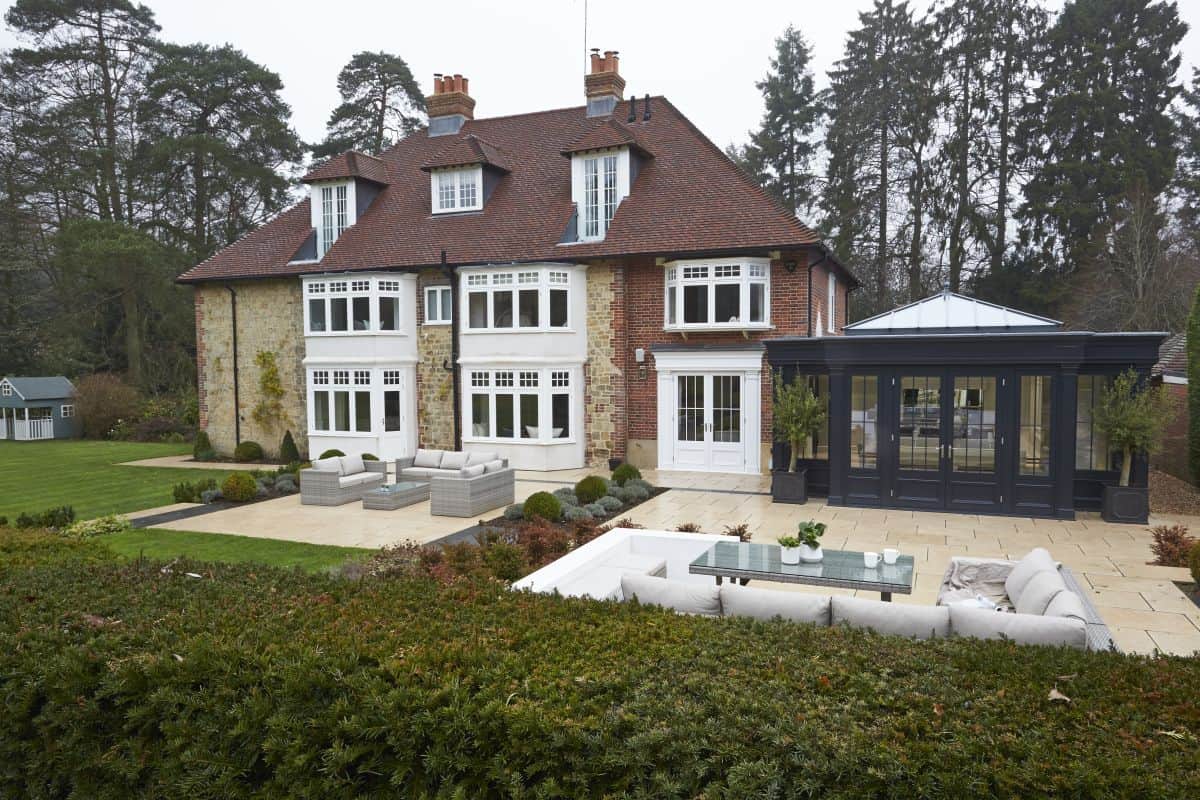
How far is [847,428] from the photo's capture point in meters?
14.5

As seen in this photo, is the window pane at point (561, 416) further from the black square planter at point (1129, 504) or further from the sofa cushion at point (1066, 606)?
the sofa cushion at point (1066, 606)

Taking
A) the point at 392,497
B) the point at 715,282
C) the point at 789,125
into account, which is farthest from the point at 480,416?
the point at 789,125

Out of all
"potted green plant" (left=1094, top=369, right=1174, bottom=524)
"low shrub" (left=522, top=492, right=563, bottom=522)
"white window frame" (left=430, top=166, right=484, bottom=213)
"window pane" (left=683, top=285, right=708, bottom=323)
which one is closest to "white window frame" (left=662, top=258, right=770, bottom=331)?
"window pane" (left=683, top=285, right=708, bottom=323)

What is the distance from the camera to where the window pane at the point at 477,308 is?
20531 millimetres

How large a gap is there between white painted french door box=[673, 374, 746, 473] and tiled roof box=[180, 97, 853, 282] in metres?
3.20

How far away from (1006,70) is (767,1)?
10828mm

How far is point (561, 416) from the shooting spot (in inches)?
784

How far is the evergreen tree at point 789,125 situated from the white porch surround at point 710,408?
829 inches

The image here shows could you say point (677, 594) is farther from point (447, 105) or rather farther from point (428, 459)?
point (447, 105)

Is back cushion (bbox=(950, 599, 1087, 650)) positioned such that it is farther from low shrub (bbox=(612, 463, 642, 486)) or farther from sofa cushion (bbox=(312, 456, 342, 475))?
sofa cushion (bbox=(312, 456, 342, 475))

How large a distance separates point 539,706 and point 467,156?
20.5 m

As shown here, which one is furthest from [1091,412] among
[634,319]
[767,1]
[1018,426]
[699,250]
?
[767,1]

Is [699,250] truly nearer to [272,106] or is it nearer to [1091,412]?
[1091,412]

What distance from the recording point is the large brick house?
730 inches
